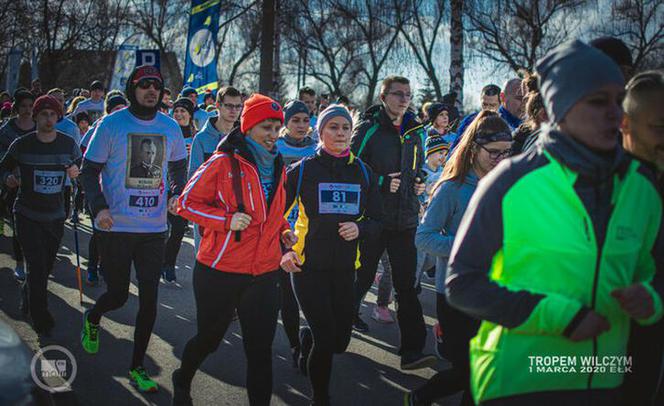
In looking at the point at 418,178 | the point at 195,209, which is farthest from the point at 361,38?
the point at 195,209

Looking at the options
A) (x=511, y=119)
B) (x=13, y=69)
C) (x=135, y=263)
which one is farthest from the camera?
(x=13, y=69)

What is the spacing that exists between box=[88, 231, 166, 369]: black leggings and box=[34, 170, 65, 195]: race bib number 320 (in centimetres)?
148

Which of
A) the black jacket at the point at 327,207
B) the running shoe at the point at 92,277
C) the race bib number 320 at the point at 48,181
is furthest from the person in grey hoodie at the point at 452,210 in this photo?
the running shoe at the point at 92,277

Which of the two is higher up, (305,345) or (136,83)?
(136,83)

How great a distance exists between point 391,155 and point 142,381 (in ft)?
8.84

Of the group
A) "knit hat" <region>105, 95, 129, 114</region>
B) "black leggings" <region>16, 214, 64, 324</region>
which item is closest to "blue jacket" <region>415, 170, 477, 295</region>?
"black leggings" <region>16, 214, 64, 324</region>

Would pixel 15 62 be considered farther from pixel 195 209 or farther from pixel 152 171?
pixel 195 209

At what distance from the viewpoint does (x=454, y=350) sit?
12.1 feet

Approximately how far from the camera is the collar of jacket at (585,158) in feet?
7.06

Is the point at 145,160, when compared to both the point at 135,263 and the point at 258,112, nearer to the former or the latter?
the point at 135,263

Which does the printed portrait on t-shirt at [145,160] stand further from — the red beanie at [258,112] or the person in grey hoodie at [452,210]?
the person in grey hoodie at [452,210]

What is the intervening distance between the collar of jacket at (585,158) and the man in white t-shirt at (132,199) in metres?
3.40

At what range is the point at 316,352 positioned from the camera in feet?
13.8

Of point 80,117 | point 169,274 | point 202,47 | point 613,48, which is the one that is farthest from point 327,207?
point 80,117
